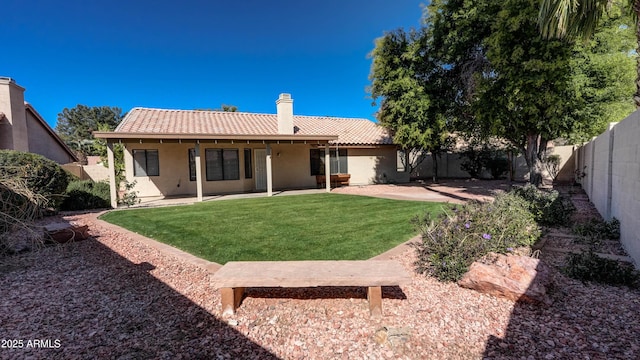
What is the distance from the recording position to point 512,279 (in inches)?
138

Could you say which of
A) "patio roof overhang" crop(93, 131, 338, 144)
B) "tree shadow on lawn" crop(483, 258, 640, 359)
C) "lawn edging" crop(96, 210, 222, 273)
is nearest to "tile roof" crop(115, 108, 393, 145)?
"patio roof overhang" crop(93, 131, 338, 144)

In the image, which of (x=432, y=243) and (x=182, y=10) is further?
(x=182, y=10)

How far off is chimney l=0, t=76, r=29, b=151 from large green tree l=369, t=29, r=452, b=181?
1709 cm

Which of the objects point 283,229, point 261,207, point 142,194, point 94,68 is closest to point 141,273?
point 283,229

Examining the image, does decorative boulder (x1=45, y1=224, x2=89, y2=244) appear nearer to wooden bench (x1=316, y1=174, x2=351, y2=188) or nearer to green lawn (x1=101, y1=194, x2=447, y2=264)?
green lawn (x1=101, y1=194, x2=447, y2=264)

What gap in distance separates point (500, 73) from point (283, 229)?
30.1ft

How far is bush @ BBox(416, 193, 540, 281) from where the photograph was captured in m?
4.14

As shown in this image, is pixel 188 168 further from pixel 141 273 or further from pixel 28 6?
pixel 141 273

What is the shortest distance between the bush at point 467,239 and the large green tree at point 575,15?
4.97 m

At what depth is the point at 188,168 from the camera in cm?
1497

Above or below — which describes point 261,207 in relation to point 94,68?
below

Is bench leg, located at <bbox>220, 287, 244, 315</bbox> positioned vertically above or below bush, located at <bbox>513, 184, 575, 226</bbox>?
below

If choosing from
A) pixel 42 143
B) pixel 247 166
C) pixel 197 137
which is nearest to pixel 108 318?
pixel 197 137

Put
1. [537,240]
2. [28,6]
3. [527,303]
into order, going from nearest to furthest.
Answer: [527,303]
[537,240]
[28,6]
